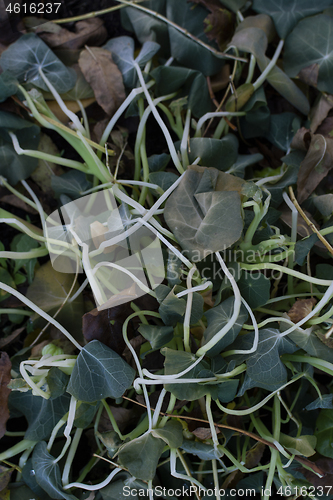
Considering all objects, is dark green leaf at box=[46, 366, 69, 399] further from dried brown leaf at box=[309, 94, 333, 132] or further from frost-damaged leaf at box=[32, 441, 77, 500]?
dried brown leaf at box=[309, 94, 333, 132]

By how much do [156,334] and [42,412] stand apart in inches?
10.9

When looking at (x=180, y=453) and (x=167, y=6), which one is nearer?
(x=180, y=453)

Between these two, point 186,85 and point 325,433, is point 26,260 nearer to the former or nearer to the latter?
point 186,85

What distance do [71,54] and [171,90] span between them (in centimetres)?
23

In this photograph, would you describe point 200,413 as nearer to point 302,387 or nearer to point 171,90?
point 302,387

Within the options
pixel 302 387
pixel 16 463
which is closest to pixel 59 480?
pixel 16 463

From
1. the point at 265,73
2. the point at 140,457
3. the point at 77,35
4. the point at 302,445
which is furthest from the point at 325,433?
the point at 77,35

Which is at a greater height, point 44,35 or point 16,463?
point 44,35

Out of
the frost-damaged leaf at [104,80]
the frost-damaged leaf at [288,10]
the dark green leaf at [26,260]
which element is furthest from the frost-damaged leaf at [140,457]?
the frost-damaged leaf at [288,10]

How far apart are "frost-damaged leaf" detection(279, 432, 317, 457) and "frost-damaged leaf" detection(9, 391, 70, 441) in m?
0.39

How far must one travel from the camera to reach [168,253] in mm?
623

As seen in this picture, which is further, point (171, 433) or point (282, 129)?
point (282, 129)

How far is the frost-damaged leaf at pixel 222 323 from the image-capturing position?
0.56 metres

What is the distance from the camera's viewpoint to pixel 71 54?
762mm
